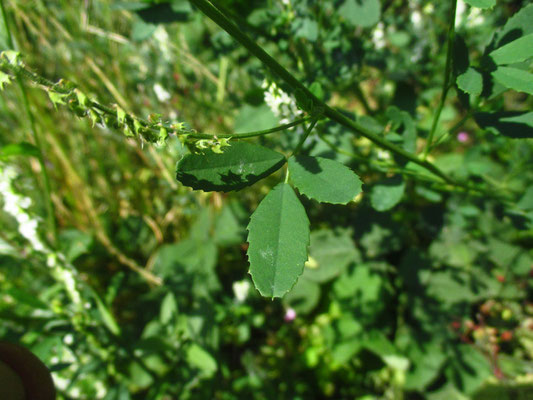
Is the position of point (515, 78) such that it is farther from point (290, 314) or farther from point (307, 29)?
point (290, 314)

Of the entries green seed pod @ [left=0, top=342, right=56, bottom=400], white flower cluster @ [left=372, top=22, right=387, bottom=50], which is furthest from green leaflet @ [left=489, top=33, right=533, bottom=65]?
green seed pod @ [left=0, top=342, right=56, bottom=400]

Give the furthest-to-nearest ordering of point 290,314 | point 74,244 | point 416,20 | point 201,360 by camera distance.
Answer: point 416,20 → point 290,314 → point 74,244 → point 201,360

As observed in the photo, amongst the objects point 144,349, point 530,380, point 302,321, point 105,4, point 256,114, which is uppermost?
point 105,4

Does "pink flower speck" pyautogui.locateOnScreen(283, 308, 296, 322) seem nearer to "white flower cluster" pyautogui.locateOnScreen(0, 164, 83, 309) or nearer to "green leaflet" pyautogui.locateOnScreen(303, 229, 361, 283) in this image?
"green leaflet" pyautogui.locateOnScreen(303, 229, 361, 283)

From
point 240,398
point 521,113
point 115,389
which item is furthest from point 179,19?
point 240,398

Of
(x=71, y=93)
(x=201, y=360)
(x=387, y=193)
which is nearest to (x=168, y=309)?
(x=201, y=360)

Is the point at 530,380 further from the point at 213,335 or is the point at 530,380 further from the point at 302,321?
the point at 213,335

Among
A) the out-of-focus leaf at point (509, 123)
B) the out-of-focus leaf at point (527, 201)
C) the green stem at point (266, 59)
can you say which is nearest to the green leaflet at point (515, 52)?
the out-of-focus leaf at point (509, 123)

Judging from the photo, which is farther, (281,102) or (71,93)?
(281,102)

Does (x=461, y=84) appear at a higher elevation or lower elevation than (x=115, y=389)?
higher
